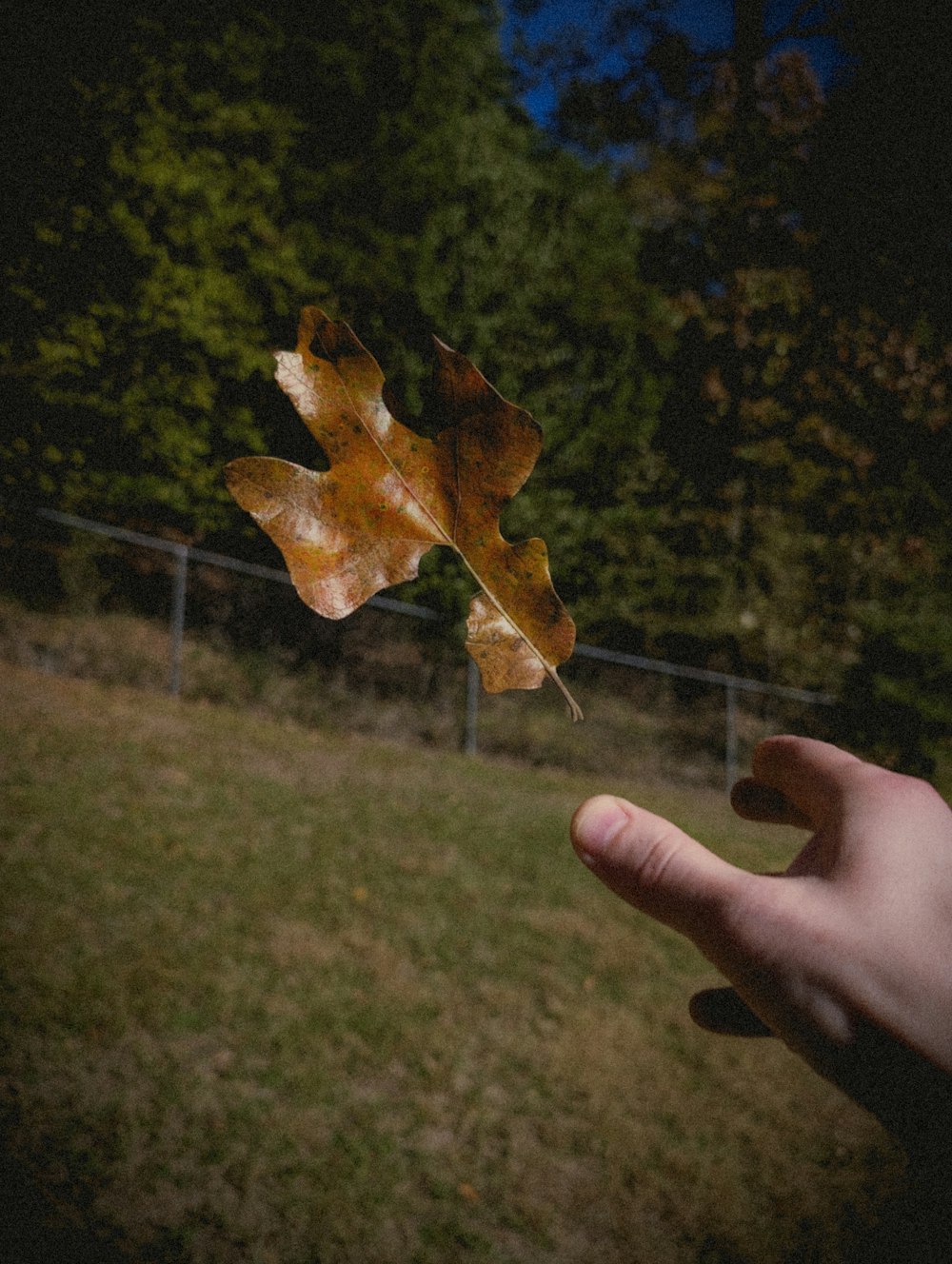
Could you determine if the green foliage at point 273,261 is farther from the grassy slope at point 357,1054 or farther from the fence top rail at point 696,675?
the grassy slope at point 357,1054

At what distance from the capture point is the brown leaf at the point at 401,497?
33.3 inches

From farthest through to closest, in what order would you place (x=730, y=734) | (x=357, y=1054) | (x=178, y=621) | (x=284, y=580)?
(x=730, y=734) → (x=284, y=580) → (x=178, y=621) → (x=357, y=1054)

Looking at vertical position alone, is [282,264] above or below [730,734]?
above

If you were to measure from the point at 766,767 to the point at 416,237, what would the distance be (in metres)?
9.85

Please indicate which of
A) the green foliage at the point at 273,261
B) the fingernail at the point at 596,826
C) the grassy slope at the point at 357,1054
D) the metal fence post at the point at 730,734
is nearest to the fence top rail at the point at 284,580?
the metal fence post at the point at 730,734

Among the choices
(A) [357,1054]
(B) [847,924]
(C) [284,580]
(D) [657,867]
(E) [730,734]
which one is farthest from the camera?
(E) [730,734]

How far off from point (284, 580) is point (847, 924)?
328 inches

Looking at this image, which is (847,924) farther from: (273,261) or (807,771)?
(273,261)

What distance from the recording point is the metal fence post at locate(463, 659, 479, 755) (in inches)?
356

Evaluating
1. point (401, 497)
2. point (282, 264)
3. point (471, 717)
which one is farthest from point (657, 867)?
point (282, 264)

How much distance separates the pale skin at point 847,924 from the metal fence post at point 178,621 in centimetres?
782

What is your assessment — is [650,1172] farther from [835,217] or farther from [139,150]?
[139,150]

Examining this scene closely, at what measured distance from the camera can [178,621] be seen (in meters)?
8.11

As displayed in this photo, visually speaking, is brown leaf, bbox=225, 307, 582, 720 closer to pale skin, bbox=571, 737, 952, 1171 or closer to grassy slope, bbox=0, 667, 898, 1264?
pale skin, bbox=571, 737, 952, 1171
